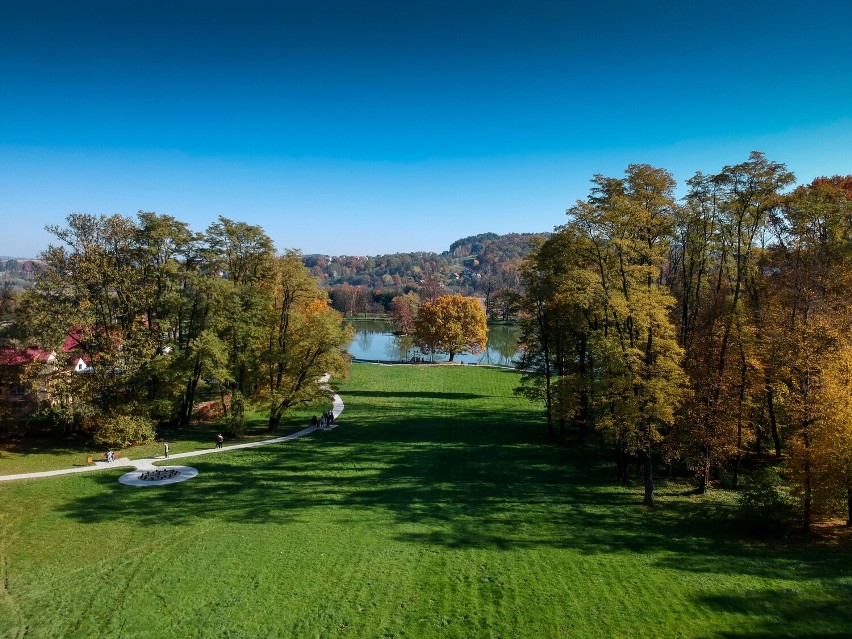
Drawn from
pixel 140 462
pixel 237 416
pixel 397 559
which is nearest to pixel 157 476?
pixel 140 462

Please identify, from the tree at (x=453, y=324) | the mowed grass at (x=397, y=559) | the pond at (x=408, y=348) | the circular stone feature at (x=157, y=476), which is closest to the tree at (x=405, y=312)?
the pond at (x=408, y=348)

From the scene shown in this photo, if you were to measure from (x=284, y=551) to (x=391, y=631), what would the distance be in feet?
18.0

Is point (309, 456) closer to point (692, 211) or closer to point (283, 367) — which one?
point (283, 367)

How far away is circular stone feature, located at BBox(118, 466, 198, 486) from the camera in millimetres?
22741

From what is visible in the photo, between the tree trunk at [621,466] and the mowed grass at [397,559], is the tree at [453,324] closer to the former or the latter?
the mowed grass at [397,559]

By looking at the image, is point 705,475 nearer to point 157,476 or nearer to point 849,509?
point 849,509

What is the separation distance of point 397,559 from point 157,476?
14172 mm

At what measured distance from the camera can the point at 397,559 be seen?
15.6m

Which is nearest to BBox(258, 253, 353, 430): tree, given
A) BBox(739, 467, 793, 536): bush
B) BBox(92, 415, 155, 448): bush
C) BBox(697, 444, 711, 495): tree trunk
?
BBox(92, 415, 155, 448): bush

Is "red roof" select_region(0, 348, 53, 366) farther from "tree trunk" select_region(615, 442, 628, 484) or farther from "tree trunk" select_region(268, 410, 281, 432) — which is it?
"tree trunk" select_region(615, 442, 628, 484)

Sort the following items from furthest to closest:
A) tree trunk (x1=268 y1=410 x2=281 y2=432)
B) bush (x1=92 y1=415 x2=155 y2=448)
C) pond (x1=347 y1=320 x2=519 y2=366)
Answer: pond (x1=347 y1=320 x2=519 y2=366), tree trunk (x1=268 y1=410 x2=281 y2=432), bush (x1=92 y1=415 x2=155 y2=448)

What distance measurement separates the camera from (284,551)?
637 inches

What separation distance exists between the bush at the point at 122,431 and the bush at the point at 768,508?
29.7m

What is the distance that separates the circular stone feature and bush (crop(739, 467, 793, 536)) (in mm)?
23475
